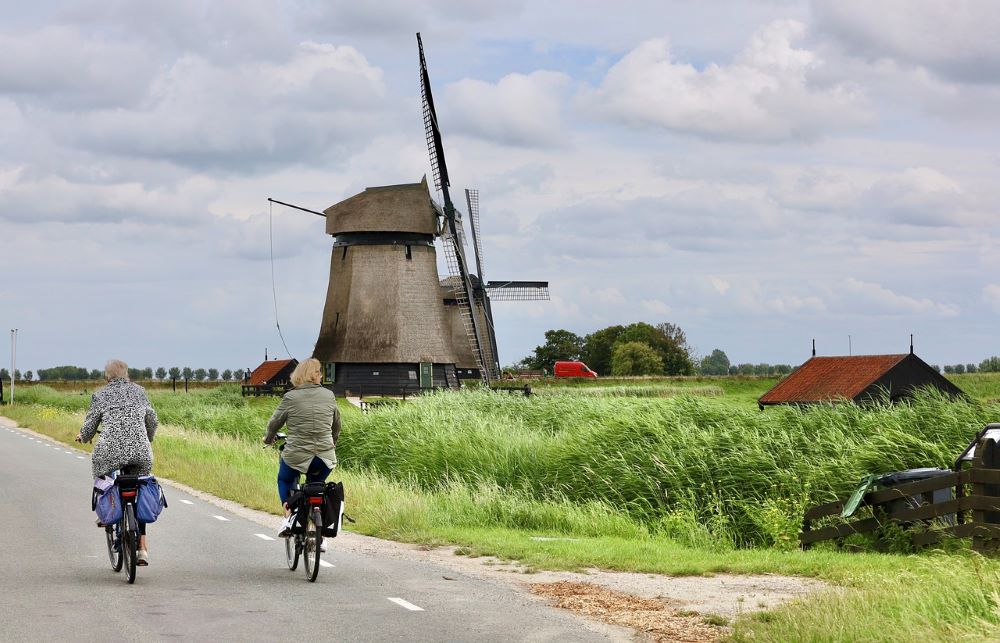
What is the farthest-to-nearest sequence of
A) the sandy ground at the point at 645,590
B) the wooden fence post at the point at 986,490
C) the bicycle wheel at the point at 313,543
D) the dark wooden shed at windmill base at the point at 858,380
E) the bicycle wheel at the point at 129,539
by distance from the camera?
the dark wooden shed at windmill base at the point at 858,380 < the wooden fence post at the point at 986,490 < the bicycle wheel at the point at 313,543 < the bicycle wheel at the point at 129,539 < the sandy ground at the point at 645,590

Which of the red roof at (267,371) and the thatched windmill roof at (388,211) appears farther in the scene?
the red roof at (267,371)

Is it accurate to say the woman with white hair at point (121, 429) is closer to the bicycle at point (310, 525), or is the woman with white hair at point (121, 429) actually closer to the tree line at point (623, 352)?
the bicycle at point (310, 525)

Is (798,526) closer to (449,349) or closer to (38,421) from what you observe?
(38,421)

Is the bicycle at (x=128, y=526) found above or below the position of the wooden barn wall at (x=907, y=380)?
below

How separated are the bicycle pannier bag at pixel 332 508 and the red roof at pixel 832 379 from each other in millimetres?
30843

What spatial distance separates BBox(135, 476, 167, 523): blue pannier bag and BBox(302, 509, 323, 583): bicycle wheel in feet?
4.21

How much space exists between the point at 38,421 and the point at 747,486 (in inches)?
1468

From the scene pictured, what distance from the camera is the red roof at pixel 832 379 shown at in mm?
39344

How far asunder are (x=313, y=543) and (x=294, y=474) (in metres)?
0.71

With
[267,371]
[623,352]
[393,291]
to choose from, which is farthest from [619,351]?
[393,291]

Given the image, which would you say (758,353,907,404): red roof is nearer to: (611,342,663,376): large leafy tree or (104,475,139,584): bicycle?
(104,475,139,584): bicycle

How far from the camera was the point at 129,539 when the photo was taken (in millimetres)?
10133

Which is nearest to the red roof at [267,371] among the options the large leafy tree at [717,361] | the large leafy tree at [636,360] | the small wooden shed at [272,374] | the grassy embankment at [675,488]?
the small wooden shed at [272,374]

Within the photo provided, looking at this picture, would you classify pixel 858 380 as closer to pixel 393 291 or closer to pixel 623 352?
pixel 393 291
